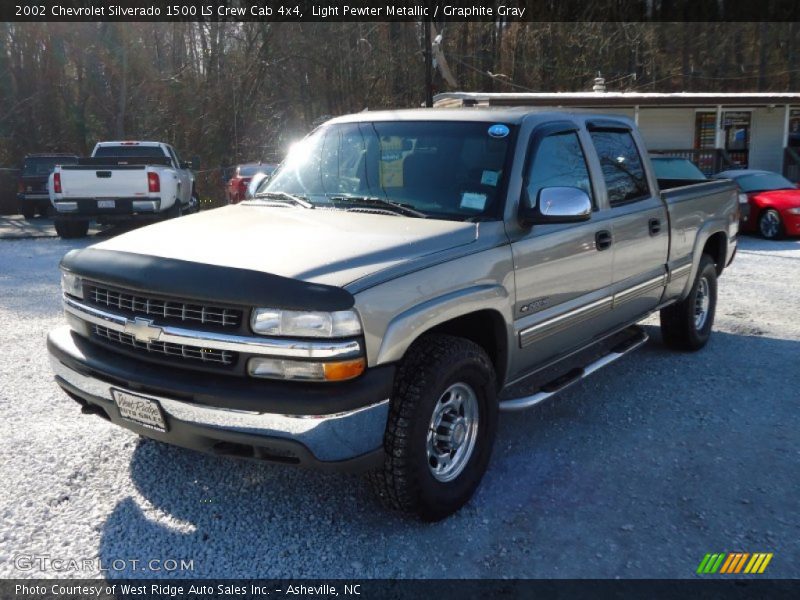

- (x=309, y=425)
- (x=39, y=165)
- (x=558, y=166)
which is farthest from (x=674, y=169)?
(x=39, y=165)

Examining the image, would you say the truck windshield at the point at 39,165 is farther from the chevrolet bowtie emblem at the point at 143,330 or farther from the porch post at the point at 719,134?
the chevrolet bowtie emblem at the point at 143,330

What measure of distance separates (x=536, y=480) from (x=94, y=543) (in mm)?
2143

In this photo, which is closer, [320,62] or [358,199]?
[358,199]

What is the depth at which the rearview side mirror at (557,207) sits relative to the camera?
3.68m

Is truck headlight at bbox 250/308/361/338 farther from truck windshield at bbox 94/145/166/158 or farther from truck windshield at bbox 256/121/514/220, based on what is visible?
truck windshield at bbox 94/145/166/158

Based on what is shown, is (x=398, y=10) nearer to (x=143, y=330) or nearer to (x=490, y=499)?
(x=490, y=499)

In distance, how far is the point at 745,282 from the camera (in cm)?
935

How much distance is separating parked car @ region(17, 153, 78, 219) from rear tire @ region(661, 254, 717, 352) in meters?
17.8

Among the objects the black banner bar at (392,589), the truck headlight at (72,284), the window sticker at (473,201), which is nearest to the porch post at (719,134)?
the window sticker at (473,201)

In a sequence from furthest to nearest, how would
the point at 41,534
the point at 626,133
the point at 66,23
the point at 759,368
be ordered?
the point at 66,23 → the point at 759,368 → the point at 626,133 → the point at 41,534

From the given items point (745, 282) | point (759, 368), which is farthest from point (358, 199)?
point (745, 282)

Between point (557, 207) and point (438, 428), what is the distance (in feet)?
4.10

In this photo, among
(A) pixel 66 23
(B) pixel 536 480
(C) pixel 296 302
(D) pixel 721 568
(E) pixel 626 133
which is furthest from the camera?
(A) pixel 66 23

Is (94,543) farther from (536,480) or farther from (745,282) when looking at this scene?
(745,282)
